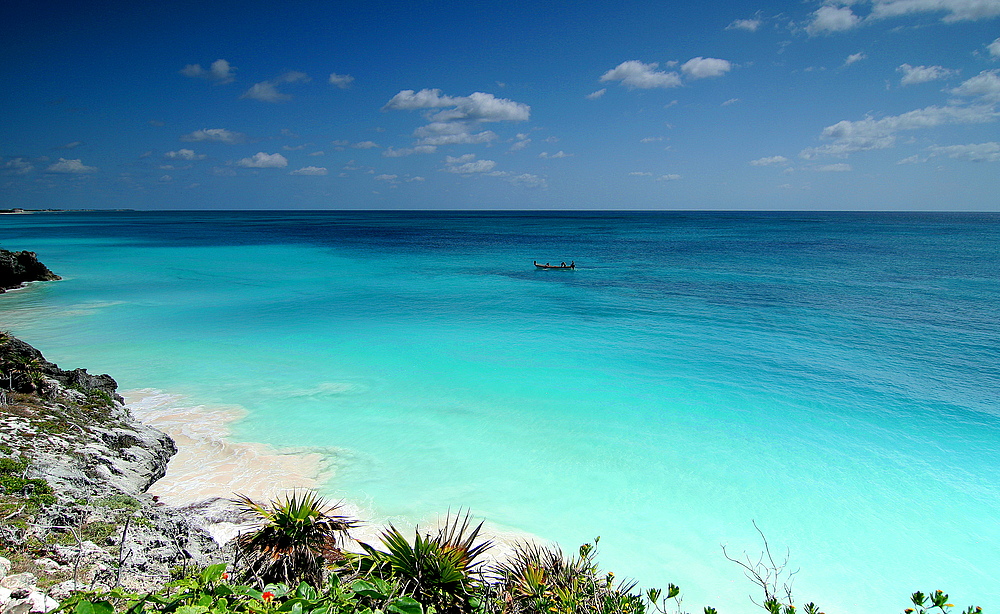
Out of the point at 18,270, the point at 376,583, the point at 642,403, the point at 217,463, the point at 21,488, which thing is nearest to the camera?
the point at 376,583

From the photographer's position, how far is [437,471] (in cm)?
970

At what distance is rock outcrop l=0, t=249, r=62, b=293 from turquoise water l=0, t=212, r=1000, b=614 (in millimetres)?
1263

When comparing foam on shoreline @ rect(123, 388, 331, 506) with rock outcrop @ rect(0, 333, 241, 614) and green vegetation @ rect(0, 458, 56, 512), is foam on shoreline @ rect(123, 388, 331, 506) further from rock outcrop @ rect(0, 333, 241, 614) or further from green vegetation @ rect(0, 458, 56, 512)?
green vegetation @ rect(0, 458, 56, 512)

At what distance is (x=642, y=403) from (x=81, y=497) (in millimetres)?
10860

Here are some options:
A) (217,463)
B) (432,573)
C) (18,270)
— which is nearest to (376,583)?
(432,573)

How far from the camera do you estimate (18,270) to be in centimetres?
2950

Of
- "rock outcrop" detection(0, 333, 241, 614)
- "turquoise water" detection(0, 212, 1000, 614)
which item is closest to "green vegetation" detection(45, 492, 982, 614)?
"rock outcrop" detection(0, 333, 241, 614)

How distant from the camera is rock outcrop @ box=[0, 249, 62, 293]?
28.7 m

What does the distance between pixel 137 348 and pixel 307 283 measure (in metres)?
16.0

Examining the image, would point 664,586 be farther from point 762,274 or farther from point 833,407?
point 762,274

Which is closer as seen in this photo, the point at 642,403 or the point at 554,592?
the point at 554,592

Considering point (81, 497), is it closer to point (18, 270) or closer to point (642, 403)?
point (642, 403)

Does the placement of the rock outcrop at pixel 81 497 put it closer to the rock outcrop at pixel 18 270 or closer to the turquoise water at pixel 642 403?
the turquoise water at pixel 642 403

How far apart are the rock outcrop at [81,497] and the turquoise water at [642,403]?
7.53 ft
